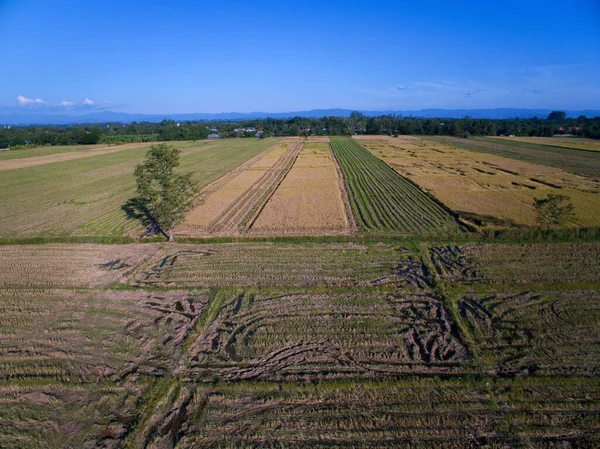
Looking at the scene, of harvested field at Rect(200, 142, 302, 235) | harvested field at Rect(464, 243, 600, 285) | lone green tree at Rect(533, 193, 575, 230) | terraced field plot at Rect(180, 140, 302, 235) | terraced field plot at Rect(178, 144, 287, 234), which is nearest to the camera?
harvested field at Rect(464, 243, 600, 285)

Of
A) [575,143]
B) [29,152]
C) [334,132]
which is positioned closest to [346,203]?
[575,143]

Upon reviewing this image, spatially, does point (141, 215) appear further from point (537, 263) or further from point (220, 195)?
point (537, 263)

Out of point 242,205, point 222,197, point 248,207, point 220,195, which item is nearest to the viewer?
point 248,207

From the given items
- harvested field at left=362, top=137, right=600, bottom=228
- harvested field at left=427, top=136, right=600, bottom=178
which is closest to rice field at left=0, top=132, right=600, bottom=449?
harvested field at left=362, top=137, right=600, bottom=228

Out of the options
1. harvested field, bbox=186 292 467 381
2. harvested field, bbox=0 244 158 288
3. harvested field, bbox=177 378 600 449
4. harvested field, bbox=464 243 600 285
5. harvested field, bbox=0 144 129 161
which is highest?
harvested field, bbox=0 144 129 161

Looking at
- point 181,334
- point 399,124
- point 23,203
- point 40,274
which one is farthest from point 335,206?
point 399,124

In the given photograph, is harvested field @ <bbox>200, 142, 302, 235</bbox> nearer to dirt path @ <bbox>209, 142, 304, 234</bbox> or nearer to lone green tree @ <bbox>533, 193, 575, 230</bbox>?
dirt path @ <bbox>209, 142, 304, 234</bbox>

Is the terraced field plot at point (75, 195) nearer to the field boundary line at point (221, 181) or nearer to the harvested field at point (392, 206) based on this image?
the field boundary line at point (221, 181)
